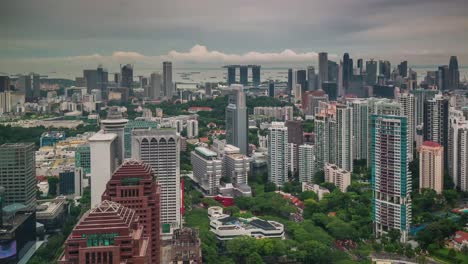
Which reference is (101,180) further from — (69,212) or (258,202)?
(258,202)

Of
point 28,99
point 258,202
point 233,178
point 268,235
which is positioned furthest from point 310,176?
point 28,99

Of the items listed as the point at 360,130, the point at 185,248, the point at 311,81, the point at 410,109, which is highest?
the point at 311,81

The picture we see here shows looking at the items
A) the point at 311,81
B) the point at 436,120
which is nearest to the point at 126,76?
the point at 436,120

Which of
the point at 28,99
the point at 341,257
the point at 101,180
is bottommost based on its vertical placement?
the point at 341,257

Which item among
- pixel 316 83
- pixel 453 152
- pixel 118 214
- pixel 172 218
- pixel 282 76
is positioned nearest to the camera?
pixel 118 214

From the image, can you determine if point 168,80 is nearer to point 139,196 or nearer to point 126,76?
point 126,76

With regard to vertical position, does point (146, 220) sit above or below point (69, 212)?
above

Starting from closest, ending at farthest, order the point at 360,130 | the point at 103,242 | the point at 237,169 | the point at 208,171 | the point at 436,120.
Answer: the point at 103,242 < the point at 208,171 < the point at 237,169 < the point at 436,120 < the point at 360,130
